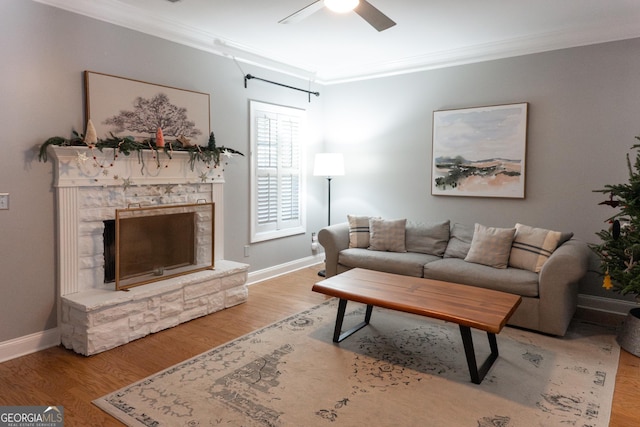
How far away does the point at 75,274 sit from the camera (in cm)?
339

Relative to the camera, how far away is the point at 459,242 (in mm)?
4598

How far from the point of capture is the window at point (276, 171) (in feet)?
16.6

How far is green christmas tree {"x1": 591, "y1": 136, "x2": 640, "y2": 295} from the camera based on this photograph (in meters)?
3.21

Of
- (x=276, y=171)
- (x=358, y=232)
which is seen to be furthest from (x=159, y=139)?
(x=358, y=232)

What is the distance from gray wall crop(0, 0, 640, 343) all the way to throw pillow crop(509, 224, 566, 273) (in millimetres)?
547

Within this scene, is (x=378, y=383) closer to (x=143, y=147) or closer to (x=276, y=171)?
(x=143, y=147)

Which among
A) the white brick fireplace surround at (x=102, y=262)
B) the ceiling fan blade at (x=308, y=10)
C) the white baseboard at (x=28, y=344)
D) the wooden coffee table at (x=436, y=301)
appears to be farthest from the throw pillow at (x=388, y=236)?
the white baseboard at (x=28, y=344)

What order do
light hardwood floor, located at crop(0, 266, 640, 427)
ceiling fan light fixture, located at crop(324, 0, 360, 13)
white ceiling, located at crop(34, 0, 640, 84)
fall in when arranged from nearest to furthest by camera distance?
light hardwood floor, located at crop(0, 266, 640, 427) → ceiling fan light fixture, located at crop(324, 0, 360, 13) → white ceiling, located at crop(34, 0, 640, 84)

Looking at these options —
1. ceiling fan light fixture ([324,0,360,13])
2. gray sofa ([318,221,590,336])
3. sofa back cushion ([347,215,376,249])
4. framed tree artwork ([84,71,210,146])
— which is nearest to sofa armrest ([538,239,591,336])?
gray sofa ([318,221,590,336])

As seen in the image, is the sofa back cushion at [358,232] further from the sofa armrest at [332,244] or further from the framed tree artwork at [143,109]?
the framed tree artwork at [143,109]

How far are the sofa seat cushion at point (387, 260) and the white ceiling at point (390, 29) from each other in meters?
2.32

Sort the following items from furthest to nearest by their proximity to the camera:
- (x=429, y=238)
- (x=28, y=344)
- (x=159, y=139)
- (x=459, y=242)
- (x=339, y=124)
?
(x=339, y=124) → (x=429, y=238) → (x=459, y=242) → (x=159, y=139) → (x=28, y=344)

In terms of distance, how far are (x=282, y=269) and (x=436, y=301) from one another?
9.42ft

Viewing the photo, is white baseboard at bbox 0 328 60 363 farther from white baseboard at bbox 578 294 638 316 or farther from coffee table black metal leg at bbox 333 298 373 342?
white baseboard at bbox 578 294 638 316
